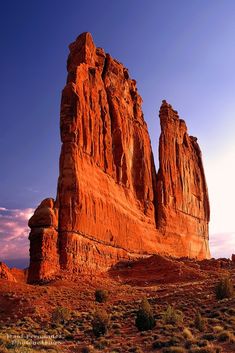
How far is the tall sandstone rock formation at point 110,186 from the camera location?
1549 inches

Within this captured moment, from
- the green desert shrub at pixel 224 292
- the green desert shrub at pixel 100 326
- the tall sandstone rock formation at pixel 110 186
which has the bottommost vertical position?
the green desert shrub at pixel 100 326

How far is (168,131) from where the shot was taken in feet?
241

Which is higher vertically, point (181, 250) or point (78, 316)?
point (181, 250)

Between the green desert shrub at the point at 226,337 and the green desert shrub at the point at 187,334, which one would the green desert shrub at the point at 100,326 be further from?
the green desert shrub at the point at 226,337

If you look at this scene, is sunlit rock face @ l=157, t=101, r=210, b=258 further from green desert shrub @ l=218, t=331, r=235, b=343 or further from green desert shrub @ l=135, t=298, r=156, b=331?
green desert shrub @ l=218, t=331, r=235, b=343

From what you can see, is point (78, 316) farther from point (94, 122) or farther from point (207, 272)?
point (94, 122)

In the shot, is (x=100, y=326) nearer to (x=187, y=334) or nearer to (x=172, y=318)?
(x=172, y=318)

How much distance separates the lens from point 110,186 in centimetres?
5119

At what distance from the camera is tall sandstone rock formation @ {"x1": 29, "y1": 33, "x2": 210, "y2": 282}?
1549 inches

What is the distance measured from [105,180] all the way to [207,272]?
1440 centimetres

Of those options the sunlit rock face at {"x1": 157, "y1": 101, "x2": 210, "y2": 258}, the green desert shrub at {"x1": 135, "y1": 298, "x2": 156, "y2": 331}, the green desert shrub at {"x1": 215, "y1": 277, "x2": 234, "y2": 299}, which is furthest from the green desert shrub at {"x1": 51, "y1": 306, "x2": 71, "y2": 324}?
the sunlit rock face at {"x1": 157, "y1": 101, "x2": 210, "y2": 258}

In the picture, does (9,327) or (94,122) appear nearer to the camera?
(9,327)

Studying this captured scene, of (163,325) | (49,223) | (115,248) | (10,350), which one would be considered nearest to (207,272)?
(115,248)

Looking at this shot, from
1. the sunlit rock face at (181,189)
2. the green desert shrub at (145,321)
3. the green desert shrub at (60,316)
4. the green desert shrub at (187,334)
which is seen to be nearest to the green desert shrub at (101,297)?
the green desert shrub at (60,316)
